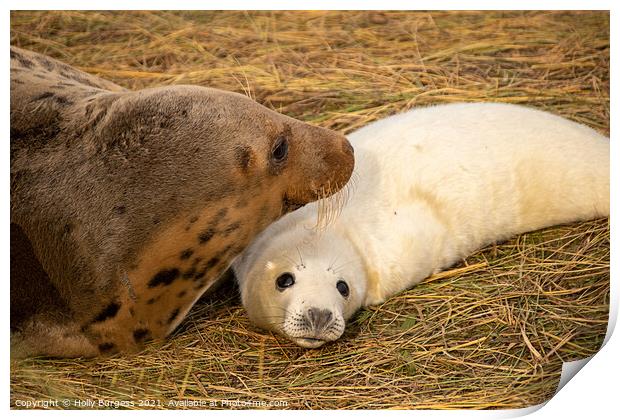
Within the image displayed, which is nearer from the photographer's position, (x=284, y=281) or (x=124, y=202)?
(x=124, y=202)

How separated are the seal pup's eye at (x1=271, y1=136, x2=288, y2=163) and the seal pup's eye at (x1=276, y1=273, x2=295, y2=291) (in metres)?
0.45

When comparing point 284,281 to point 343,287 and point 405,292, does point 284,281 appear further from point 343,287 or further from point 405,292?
point 405,292

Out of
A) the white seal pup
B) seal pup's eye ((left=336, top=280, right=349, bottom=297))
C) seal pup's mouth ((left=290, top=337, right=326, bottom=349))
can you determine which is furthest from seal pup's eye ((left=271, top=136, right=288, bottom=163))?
seal pup's mouth ((left=290, top=337, right=326, bottom=349))

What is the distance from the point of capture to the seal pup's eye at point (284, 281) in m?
3.45

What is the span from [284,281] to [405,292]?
516 mm

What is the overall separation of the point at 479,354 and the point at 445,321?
0.65 ft

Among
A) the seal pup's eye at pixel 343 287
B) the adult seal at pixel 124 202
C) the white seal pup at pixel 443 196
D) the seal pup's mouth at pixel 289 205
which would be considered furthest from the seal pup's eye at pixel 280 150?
the seal pup's eye at pixel 343 287

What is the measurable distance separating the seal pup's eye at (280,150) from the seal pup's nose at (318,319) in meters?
0.57

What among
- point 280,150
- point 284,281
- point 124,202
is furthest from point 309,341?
point 124,202

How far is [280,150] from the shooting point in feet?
11.0

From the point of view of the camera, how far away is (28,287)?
321 cm

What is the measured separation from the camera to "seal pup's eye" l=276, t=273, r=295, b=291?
3445 mm

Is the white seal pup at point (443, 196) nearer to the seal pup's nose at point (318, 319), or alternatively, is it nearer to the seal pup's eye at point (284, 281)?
the seal pup's eye at point (284, 281)

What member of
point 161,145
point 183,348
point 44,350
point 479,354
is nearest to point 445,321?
point 479,354
